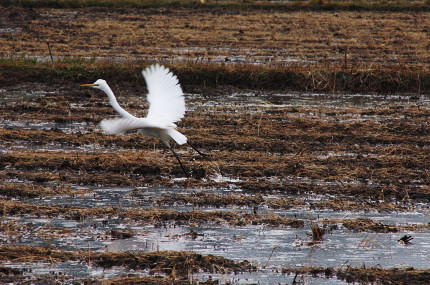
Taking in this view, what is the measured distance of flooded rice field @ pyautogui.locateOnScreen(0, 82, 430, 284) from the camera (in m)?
4.93

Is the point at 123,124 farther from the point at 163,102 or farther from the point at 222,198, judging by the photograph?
the point at 163,102

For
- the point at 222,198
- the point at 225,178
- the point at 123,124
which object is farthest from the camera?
the point at 225,178

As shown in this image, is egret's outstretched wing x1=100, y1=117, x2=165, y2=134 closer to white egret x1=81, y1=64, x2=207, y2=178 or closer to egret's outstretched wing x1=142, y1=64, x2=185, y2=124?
white egret x1=81, y1=64, x2=207, y2=178

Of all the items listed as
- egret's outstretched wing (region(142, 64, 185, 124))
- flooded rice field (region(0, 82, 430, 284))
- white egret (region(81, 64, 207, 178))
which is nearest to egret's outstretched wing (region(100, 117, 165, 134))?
white egret (region(81, 64, 207, 178))

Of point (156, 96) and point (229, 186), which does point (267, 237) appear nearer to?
point (229, 186)

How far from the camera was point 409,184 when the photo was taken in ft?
23.7

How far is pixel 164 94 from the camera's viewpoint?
26.2 ft

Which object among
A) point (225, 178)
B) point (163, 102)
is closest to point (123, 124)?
point (163, 102)

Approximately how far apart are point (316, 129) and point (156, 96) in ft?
10.3

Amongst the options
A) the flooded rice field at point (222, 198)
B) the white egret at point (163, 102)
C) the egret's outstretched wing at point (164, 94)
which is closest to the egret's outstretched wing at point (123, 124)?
the white egret at point (163, 102)

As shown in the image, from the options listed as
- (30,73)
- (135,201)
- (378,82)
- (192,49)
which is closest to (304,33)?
(192,49)

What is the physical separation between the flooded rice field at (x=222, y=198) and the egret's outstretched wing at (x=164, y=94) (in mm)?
729

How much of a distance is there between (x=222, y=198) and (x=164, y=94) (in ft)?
6.70

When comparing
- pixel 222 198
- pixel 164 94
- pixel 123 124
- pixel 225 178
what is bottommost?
pixel 222 198
